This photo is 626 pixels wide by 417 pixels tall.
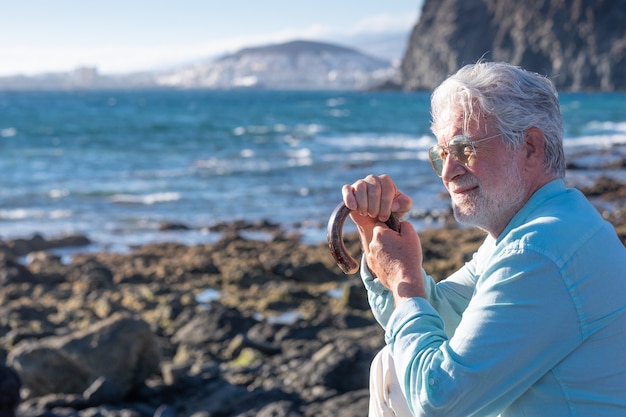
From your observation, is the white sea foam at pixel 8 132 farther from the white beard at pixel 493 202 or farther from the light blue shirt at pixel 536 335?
the light blue shirt at pixel 536 335

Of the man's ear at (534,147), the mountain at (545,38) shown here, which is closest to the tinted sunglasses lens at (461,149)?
the man's ear at (534,147)

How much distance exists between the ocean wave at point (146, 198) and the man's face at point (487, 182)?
62.6 ft

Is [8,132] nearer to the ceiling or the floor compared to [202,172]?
nearer to the floor

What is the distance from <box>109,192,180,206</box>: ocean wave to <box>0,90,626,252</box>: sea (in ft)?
0.07

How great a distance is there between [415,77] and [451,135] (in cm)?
13438

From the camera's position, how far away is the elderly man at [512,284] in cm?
206

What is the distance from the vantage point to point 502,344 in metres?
2.04

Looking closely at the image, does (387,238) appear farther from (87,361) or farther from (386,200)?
(87,361)

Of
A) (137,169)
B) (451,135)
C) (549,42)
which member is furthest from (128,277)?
(549,42)

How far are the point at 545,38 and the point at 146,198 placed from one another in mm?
94532

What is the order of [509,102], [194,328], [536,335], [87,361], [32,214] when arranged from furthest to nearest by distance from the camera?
[32,214] → [194,328] → [87,361] → [509,102] → [536,335]

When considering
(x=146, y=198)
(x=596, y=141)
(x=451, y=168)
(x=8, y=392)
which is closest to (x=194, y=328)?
(x=8, y=392)

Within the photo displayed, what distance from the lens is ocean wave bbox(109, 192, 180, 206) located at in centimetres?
2147

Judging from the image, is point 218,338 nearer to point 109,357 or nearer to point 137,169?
point 109,357
